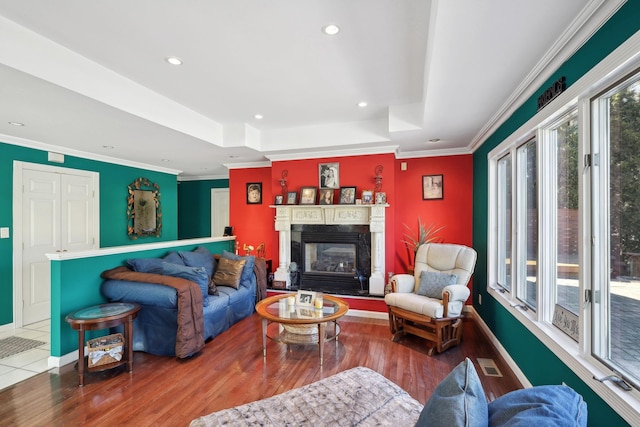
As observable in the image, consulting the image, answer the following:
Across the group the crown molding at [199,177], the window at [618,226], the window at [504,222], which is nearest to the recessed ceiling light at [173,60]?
the window at [618,226]

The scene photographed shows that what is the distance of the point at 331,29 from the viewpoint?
2088 mm

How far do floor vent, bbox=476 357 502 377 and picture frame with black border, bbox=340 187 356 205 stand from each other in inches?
98.3

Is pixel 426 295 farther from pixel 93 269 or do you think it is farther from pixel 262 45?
pixel 93 269

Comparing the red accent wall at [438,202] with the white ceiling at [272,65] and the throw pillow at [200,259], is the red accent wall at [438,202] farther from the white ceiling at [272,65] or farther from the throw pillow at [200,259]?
the throw pillow at [200,259]

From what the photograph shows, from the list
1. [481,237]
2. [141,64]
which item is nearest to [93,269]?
[141,64]

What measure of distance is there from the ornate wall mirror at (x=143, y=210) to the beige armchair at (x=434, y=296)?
15.8 ft

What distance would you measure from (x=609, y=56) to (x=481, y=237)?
9.58ft

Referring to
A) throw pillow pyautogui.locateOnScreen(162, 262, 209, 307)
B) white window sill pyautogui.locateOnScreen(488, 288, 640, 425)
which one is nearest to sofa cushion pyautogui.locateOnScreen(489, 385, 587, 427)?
white window sill pyautogui.locateOnScreen(488, 288, 640, 425)

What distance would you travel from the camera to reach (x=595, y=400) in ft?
4.95

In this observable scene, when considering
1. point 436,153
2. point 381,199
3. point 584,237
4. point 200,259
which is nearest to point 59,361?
point 200,259

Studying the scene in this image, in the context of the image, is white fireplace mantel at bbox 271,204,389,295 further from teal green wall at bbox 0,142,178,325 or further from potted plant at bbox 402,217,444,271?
teal green wall at bbox 0,142,178,325

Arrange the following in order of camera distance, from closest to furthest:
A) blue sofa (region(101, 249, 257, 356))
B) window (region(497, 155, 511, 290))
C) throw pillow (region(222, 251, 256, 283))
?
blue sofa (region(101, 249, 257, 356)) → window (region(497, 155, 511, 290)) → throw pillow (region(222, 251, 256, 283))

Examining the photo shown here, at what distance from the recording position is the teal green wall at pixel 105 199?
12.1 ft

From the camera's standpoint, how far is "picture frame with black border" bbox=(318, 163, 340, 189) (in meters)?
4.59
